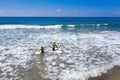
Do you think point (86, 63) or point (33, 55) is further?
point (33, 55)

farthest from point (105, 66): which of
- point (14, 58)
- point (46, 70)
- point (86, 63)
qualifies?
point (14, 58)

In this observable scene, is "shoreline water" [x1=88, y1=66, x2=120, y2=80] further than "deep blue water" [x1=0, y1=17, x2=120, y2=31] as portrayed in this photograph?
No

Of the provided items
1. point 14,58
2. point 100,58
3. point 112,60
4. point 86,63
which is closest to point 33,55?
point 14,58

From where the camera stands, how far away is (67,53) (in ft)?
39.4

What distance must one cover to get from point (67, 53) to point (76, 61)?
6.55 feet

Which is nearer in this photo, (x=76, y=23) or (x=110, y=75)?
(x=110, y=75)

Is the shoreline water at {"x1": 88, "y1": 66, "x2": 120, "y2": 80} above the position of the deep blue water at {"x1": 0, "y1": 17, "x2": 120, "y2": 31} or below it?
below

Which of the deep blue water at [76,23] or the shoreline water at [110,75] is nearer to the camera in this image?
the shoreline water at [110,75]

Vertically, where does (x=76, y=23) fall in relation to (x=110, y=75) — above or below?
above

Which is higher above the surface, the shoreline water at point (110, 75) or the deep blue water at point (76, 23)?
the deep blue water at point (76, 23)

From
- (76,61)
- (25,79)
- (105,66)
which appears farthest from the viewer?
(76,61)

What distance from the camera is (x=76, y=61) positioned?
10117 mm

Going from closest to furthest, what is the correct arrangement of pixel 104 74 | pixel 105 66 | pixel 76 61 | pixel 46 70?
pixel 104 74 < pixel 46 70 < pixel 105 66 < pixel 76 61

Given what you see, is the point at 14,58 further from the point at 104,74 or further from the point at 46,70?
the point at 104,74
